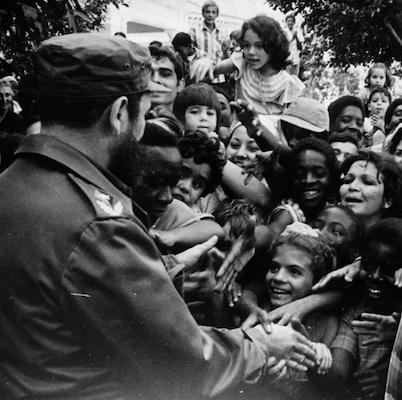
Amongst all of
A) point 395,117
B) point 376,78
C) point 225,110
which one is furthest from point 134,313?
point 376,78

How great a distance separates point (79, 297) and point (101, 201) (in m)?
0.24

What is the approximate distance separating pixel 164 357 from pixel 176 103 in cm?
304

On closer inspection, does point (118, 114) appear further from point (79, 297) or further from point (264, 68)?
point (264, 68)

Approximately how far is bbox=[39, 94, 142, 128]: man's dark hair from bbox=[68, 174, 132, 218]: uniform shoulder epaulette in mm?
151

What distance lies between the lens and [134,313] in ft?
6.01

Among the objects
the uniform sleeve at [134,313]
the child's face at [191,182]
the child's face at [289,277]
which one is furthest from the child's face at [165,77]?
the uniform sleeve at [134,313]

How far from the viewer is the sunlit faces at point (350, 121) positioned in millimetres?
5734

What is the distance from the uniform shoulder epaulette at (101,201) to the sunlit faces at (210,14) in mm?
6763

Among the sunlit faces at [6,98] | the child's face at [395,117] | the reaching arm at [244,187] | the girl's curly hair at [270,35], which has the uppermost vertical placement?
the girl's curly hair at [270,35]

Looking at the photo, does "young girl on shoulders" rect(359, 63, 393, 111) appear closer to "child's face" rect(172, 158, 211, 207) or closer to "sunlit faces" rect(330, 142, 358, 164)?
"sunlit faces" rect(330, 142, 358, 164)

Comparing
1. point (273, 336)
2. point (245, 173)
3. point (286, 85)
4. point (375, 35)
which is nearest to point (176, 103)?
point (245, 173)

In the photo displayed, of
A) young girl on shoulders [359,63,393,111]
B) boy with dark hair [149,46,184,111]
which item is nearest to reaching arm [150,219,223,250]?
boy with dark hair [149,46,184,111]

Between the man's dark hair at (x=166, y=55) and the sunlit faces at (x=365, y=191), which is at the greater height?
the man's dark hair at (x=166, y=55)

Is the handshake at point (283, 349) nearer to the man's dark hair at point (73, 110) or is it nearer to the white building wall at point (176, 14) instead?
the man's dark hair at point (73, 110)
